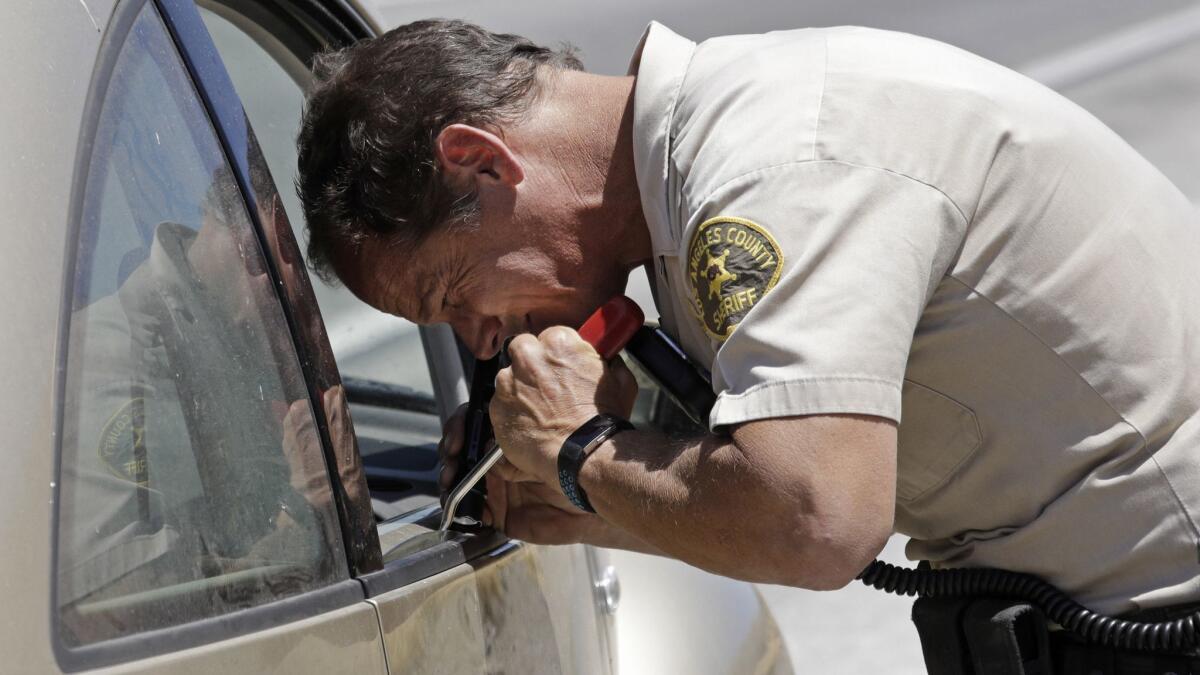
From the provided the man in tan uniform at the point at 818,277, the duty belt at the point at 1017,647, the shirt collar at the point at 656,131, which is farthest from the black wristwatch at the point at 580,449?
the duty belt at the point at 1017,647

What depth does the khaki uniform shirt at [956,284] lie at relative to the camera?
1.31 metres

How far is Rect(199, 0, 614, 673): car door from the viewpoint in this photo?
1426mm

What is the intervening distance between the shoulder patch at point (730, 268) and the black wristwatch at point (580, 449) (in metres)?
0.18

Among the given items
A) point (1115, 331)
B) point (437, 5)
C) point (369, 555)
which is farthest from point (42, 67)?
point (437, 5)

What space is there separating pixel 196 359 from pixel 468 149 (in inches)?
21.3

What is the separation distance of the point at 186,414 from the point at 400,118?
1.96 feet

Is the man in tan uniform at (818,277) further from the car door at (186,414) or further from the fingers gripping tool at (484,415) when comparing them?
the car door at (186,414)

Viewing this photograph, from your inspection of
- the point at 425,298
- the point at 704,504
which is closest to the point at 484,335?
the point at 425,298

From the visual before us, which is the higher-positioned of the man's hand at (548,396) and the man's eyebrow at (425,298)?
the man's eyebrow at (425,298)

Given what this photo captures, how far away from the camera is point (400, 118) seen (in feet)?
5.46

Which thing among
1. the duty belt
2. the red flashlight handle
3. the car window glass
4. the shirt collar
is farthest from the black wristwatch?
the car window glass

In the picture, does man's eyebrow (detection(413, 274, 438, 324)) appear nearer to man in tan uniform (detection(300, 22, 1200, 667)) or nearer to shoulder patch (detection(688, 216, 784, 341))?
man in tan uniform (detection(300, 22, 1200, 667))

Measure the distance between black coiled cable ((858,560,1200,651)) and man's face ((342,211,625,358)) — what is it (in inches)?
20.6

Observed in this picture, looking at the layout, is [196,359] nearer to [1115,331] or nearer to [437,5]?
[1115,331]
